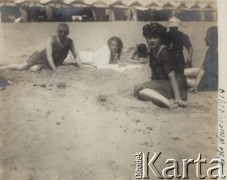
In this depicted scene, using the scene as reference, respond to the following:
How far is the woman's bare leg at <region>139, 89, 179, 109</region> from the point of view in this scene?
5.60ft

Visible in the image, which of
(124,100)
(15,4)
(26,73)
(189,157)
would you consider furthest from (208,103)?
(15,4)

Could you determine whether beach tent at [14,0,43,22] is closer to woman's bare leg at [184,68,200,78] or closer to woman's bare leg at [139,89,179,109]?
woman's bare leg at [139,89,179,109]

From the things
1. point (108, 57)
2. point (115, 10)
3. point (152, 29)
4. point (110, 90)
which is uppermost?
point (115, 10)

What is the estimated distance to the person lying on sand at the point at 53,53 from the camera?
5.51ft

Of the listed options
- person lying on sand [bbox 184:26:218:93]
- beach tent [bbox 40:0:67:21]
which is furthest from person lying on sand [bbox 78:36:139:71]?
person lying on sand [bbox 184:26:218:93]

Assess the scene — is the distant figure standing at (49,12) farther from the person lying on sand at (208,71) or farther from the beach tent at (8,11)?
the person lying on sand at (208,71)

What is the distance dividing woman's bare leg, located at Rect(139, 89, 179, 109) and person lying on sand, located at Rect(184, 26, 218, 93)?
14cm

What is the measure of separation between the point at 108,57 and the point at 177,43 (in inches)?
14.4

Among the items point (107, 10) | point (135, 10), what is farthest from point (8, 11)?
point (135, 10)

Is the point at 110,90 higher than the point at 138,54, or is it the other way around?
the point at 138,54

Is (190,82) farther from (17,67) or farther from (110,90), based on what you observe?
(17,67)

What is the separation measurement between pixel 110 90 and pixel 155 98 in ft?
0.77

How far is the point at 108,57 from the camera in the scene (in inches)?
67.7

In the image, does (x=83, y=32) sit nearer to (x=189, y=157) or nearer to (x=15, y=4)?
(x=15, y=4)
